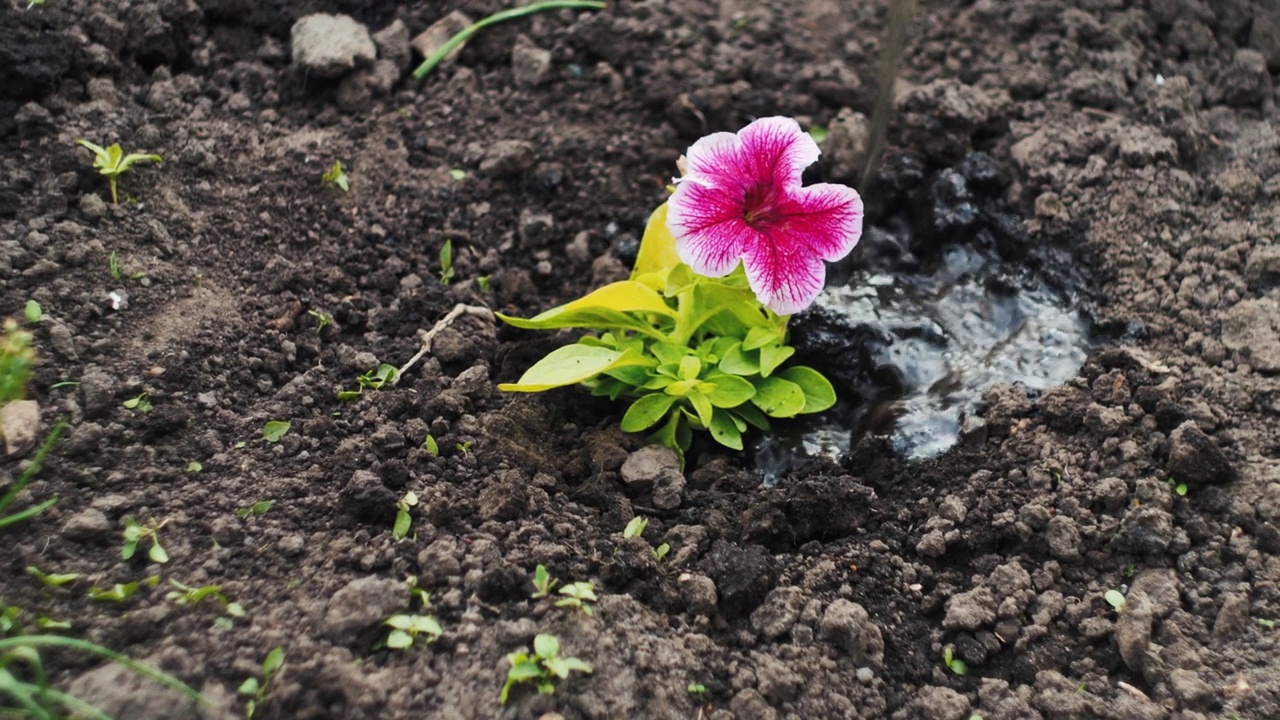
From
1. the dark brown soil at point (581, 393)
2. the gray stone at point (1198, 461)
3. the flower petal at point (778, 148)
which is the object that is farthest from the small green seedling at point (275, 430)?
the gray stone at point (1198, 461)

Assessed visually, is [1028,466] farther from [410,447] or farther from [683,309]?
[410,447]

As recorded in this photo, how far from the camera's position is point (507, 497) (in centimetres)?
241

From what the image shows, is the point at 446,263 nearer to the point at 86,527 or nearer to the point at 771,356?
the point at 771,356

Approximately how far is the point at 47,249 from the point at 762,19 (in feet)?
8.60

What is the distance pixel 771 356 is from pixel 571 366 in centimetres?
54

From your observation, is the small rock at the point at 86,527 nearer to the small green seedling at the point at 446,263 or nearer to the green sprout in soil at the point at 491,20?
the small green seedling at the point at 446,263

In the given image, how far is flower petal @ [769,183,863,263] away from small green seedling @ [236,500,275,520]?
53.7 inches

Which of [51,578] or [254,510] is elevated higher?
[51,578]

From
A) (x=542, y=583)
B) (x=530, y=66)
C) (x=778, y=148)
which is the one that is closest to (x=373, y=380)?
(x=542, y=583)

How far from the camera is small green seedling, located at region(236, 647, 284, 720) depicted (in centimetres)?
190

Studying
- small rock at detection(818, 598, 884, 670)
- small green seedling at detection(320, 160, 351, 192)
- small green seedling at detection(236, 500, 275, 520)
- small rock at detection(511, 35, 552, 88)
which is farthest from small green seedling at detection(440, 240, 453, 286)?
small rock at detection(818, 598, 884, 670)

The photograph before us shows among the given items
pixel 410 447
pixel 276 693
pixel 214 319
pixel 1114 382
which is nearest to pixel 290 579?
pixel 276 693

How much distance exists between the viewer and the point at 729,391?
272 cm

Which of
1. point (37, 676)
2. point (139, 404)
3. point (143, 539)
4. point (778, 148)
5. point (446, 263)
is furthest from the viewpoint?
point (446, 263)
